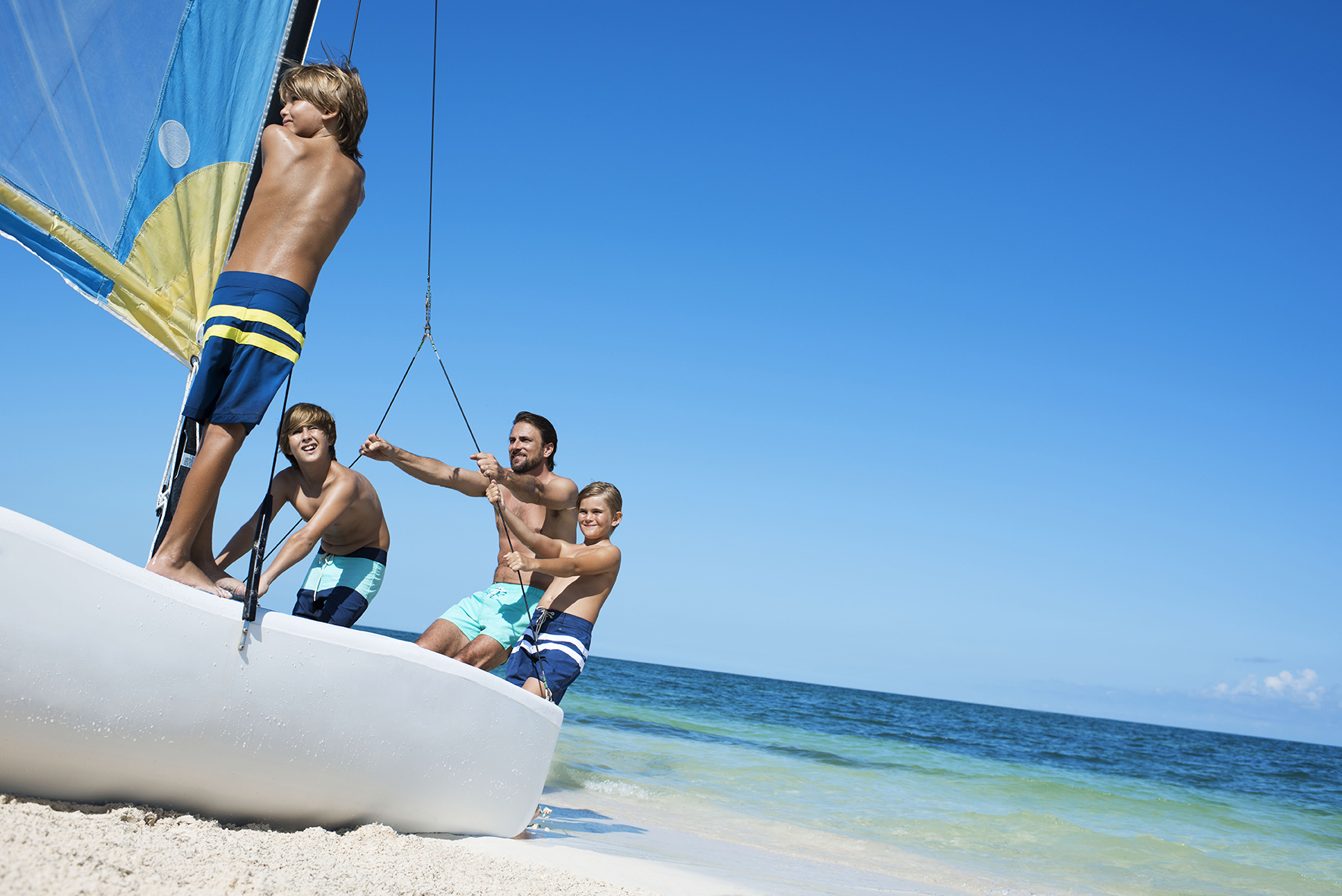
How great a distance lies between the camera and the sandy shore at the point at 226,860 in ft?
6.68

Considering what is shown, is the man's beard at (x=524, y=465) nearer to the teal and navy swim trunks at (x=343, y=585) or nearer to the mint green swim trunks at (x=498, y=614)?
the mint green swim trunks at (x=498, y=614)

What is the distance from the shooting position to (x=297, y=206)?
2727mm

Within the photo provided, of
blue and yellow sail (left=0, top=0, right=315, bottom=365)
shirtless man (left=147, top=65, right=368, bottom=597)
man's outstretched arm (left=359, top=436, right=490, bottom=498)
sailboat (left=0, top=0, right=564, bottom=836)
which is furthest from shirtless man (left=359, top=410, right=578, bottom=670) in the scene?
shirtless man (left=147, top=65, right=368, bottom=597)

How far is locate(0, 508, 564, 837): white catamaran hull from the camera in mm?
2270

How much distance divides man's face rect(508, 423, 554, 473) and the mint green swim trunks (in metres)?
0.63

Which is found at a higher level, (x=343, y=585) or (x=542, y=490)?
(x=542, y=490)

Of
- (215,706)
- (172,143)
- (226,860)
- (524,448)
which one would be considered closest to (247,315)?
(215,706)

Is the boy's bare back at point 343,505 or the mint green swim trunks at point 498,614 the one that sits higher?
the boy's bare back at point 343,505

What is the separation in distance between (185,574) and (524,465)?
2.12 m

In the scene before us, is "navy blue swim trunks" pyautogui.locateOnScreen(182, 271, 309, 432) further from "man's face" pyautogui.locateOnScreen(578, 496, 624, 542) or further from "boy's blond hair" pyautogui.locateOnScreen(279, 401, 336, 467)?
"man's face" pyautogui.locateOnScreen(578, 496, 624, 542)

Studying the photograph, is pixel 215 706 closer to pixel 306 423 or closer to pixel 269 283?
pixel 269 283

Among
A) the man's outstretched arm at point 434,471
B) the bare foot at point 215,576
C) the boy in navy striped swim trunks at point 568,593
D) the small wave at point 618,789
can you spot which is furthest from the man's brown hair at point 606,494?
the small wave at point 618,789

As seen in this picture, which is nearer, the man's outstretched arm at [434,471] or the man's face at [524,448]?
the man's outstretched arm at [434,471]

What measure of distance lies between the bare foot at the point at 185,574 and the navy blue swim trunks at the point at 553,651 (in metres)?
1.68
